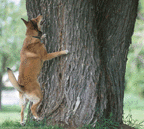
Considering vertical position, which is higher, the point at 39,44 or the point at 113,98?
the point at 39,44

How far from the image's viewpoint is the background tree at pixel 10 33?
12609 millimetres

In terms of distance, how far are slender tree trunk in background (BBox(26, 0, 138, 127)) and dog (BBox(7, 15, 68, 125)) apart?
17 centimetres

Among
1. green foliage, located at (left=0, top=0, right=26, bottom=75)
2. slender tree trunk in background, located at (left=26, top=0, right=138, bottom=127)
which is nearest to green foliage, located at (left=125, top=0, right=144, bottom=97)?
green foliage, located at (left=0, top=0, right=26, bottom=75)

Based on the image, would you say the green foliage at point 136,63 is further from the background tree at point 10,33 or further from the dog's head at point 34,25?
the dog's head at point 34,25

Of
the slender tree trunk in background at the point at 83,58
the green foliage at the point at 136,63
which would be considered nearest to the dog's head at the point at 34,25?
the slender tree trunk in background at the point at 83,58

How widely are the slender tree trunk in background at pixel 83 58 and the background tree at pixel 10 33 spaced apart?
839cm

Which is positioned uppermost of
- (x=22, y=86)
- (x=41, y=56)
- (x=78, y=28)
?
(x=78, y=28)

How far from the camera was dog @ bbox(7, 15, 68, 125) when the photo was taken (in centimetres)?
416

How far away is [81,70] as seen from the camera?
4137mm

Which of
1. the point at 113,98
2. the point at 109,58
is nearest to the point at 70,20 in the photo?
the point at 109,58

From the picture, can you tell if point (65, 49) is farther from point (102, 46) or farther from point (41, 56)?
point (102, 46)

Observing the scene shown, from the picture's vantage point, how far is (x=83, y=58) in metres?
4.15

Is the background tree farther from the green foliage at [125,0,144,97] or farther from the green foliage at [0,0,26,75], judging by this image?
the green foliage at [125,0,144,97]

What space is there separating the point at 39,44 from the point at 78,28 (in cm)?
93
